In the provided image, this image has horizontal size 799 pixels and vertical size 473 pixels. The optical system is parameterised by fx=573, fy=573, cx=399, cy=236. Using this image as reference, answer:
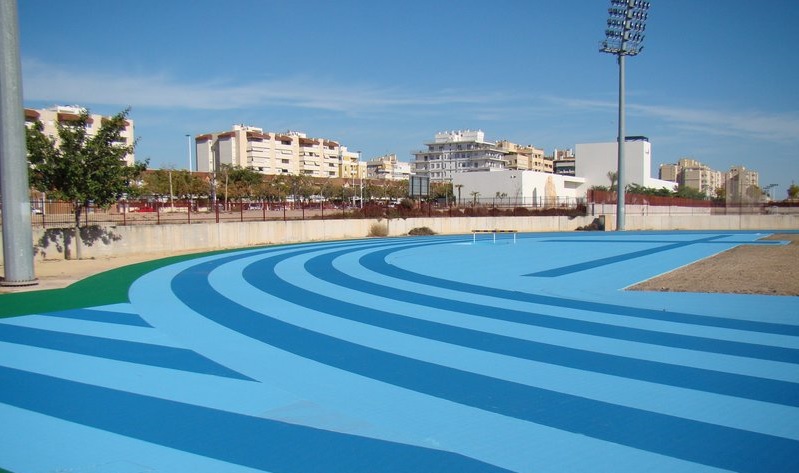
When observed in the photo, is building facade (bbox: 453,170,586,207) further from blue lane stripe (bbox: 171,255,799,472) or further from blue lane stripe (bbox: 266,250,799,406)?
blue lane stripe (bbox: 171,255,799,472)

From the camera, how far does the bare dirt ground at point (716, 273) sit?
12750mm

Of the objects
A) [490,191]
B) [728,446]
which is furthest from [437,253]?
[490,191]

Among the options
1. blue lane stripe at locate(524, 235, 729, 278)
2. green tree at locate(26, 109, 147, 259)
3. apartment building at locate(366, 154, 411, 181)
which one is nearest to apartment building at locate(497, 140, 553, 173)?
apartment building at locate(366, 154, 411, 181)

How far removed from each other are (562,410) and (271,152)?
13930 centimetres

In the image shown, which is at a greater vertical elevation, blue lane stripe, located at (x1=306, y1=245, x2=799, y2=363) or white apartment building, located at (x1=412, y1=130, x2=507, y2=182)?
white apartment building, located at (x1=412, y1=130, x2=507, y2=182)

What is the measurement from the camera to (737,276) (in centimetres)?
1442

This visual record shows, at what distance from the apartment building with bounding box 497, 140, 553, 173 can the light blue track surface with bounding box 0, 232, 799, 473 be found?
143497 millimetres

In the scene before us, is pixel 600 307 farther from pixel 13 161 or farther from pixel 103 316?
pixel 13 161

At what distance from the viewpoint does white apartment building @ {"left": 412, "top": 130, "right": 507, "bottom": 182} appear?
475 ft

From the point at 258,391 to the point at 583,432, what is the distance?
10.9 feet

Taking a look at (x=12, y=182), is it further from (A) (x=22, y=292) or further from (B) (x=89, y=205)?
(B) (x=89, y=205)

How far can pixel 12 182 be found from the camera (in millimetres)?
13109

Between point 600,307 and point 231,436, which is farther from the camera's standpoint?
point 600,307

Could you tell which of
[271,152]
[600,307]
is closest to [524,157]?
[271,152]
